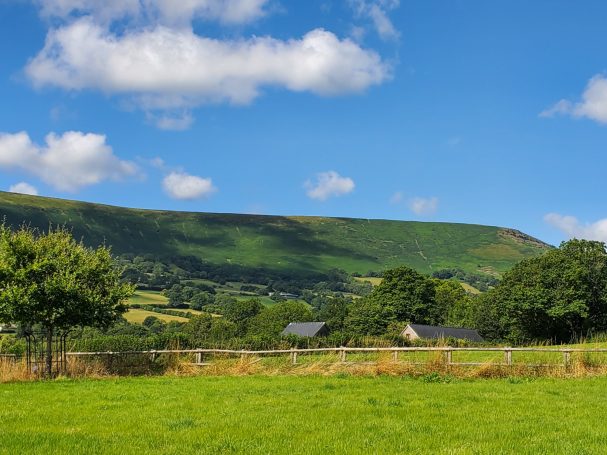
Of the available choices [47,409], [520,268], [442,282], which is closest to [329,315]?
[442,282]

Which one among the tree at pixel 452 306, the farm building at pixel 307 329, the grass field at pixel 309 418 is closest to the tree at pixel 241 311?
the farm building at pixel 307 329

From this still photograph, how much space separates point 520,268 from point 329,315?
44.3 metres

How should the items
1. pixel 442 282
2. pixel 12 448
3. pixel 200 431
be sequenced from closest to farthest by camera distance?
pixel 12 448 < pixel 200 431 < pixel 442 282

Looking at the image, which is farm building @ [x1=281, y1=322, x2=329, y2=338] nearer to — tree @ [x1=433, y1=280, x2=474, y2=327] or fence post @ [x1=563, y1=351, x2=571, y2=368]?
tree @ [x1=433, y1=280, x2=474, y2=327]

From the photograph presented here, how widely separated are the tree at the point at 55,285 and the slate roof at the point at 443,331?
59478 millimetres

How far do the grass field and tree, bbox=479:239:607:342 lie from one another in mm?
59835

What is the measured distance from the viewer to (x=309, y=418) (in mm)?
11156

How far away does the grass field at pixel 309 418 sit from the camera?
28.3ft

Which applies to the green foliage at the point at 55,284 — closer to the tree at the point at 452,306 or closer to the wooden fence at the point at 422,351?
the wooden fence at the point at 422,351

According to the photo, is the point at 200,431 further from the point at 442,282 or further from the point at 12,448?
the point at 442,282

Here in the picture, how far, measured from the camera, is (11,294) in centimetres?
2134

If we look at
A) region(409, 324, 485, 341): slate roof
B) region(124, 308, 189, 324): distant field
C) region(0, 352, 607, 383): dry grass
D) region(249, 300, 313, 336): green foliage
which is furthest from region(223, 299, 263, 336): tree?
region(0, 352, 607, 383): dry grass

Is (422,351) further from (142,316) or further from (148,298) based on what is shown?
(148,298)

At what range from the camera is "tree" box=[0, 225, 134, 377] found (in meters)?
21.9
